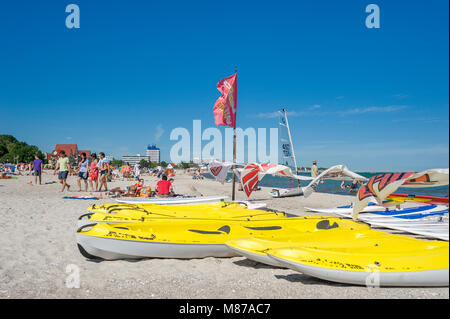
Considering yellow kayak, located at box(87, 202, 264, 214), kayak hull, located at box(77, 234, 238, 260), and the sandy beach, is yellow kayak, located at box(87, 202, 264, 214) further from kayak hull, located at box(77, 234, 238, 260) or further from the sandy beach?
kayak hull, located at box(77, 234, 238, 260)

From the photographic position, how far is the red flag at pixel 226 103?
391 inches

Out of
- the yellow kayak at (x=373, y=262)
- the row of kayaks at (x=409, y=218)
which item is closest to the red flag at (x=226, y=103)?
the row of kayaks at (x=409, y=218)

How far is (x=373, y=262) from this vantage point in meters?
3.58

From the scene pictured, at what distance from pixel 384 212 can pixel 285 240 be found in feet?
17.3

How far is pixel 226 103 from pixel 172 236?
235 inches

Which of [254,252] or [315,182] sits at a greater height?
[315,182]

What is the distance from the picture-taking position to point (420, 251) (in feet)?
11.9

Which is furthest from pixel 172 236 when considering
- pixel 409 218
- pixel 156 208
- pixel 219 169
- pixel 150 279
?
pixel 409 218

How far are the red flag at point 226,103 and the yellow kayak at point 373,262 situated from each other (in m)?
6.49

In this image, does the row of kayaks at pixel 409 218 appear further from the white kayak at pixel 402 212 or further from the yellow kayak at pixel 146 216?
the yellow kayak at pixel 146 216

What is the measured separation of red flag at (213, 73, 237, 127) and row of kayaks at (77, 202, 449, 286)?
13.4 ft
